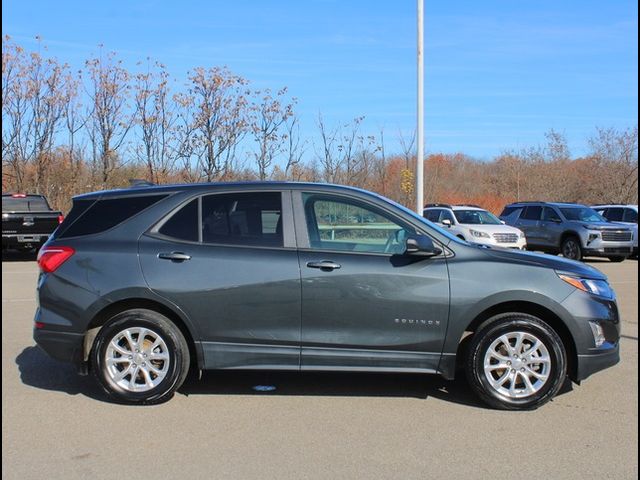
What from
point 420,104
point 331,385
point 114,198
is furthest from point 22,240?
point 331,385

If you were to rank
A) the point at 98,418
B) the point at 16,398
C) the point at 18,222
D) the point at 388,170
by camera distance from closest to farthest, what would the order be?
1. the point at 98,418
2. the point at 16,398
3. the point at 18,222
4. the point at 388,170

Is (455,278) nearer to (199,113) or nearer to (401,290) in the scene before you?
(401,290)

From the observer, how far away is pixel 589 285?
497 cm

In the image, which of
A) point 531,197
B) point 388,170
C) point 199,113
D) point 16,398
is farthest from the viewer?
point 531,197

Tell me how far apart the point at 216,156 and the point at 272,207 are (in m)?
19.4

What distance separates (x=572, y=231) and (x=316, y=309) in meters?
Result: 15.9

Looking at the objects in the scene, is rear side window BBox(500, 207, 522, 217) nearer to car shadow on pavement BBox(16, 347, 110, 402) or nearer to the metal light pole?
the metal light pole

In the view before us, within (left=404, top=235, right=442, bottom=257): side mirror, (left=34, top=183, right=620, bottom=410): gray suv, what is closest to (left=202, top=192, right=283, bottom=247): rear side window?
(left=34, top=183, right=620, bottom=410): gray suv

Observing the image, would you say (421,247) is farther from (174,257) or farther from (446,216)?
(446,216)

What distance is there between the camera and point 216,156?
23953mm

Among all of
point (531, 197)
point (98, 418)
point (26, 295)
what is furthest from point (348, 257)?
point (531, 197)

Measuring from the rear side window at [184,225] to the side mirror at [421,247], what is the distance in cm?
177

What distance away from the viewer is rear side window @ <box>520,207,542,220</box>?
20436mm

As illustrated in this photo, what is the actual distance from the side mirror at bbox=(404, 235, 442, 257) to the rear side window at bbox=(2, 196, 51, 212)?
15073 millimetres
